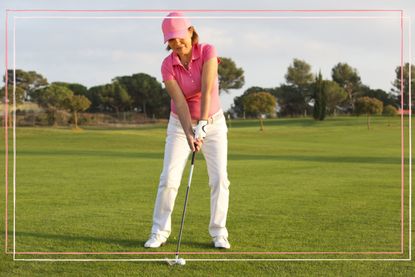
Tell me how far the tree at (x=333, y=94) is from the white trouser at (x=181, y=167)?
36.1 m

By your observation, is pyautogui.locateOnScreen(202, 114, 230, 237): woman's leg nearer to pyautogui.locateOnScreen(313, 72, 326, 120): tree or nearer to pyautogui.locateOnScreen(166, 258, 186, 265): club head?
pyautogui.locateOnScreen(166, 258, 186, 265): club head

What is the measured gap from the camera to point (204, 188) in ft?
42.4

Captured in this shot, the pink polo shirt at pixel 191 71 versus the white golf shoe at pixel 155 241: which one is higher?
the pink polo shirt at pixel 191 71

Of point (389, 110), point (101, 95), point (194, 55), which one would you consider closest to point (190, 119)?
point (194, 55)

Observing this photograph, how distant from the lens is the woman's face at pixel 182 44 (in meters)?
5.95

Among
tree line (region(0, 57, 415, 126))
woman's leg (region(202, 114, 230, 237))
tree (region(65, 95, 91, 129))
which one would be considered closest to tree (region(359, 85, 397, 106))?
tree line (region(0, 57, 415, 126))

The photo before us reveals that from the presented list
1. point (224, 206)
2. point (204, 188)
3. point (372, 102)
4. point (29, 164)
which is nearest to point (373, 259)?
point (224, 206)

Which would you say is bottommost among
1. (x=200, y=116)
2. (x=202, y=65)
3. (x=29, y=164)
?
(x=29, y=164)

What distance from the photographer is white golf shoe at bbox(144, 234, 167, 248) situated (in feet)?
20.8

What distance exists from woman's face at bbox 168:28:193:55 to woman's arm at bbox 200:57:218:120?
0.23 metres

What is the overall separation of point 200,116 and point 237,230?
192 centimetres

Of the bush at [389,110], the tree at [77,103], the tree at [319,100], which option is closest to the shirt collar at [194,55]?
the tree at [77,103]

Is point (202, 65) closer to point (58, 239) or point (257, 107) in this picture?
point (58, 239)

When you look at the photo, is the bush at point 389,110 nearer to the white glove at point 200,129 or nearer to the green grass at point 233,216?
the green grass at point 233,216
